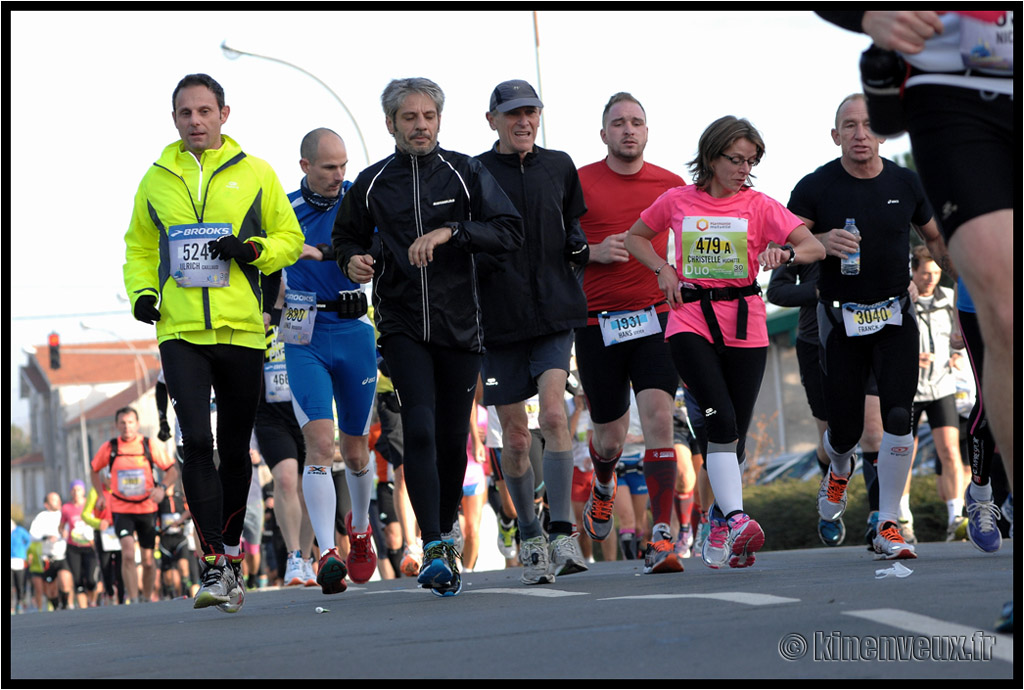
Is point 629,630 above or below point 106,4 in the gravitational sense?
below

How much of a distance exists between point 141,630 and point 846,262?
4.18 meters

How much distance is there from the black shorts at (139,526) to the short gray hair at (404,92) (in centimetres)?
1093

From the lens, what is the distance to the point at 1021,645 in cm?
396

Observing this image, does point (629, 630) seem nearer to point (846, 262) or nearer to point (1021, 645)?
point (1021, 645)

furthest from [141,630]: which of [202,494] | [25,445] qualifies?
[25,445]

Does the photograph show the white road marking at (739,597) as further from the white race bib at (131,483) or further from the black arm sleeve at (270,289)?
the white race bib at (131,483)

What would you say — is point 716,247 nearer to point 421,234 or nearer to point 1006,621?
point 421,234

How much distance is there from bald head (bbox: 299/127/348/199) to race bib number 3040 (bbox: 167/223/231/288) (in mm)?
1867

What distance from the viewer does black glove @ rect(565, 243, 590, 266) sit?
8.34 m

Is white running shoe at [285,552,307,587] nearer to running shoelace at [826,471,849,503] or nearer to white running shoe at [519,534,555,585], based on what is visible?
white running shoe at [519,534,555,585]

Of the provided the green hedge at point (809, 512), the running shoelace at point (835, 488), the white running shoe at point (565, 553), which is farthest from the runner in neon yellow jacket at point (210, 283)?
the green hedge at point (809, 512)

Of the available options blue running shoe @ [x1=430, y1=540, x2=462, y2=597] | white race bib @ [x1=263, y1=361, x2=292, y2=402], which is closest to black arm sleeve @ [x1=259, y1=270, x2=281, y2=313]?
blue running shoe @ [x1=430, y1=540, x2=462, y2=597]

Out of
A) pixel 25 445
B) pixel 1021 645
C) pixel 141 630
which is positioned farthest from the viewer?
pixel 25 445

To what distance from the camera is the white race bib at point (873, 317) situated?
8.56 meters
